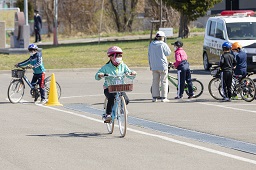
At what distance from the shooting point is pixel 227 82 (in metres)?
20.2

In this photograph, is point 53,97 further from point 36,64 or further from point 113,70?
point 113,70

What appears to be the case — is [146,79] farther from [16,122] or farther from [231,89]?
[16,122]

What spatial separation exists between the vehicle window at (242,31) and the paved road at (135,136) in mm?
8039

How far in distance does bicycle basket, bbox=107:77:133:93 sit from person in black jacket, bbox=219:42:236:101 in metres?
6.88

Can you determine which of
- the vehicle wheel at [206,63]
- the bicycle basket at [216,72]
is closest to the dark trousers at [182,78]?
the bicycle basket at [216,72]

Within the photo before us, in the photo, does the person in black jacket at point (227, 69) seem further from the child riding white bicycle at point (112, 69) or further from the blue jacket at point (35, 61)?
the child riding white bicycle at point (112, 69)

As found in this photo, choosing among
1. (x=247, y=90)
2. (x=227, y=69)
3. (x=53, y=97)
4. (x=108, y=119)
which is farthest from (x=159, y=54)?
(x=108, y=119)

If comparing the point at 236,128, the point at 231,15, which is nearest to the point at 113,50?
the point at 236,128

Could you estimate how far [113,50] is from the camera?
44.9 ft

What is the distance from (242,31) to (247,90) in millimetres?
9767

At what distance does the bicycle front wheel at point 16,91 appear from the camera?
810 inches

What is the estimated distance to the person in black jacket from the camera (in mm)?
20141

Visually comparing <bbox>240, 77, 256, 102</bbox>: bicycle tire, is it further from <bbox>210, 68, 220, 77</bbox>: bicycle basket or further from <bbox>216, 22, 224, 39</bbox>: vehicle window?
<bbox>216, 22, 224, 39</bbox>: vehicle window

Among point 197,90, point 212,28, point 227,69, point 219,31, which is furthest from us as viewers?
point 212,28
